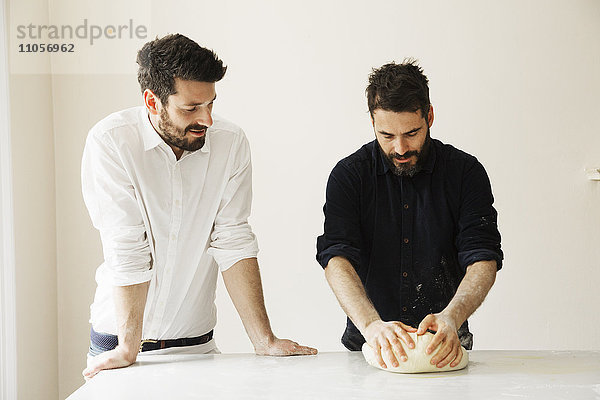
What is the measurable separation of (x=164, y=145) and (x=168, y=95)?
132 millimetres

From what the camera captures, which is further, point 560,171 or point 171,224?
point 560,171

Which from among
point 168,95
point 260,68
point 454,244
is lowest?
point 454,244

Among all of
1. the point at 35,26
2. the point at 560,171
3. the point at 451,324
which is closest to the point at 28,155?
the point at 35,26

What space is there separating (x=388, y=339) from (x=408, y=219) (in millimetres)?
419

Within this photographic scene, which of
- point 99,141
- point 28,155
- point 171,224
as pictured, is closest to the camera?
point 99,141

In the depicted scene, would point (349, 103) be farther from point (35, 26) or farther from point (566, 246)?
point (35, 26)

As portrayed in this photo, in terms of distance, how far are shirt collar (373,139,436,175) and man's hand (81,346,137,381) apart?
793 millimetres

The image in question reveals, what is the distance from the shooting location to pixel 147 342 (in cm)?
183

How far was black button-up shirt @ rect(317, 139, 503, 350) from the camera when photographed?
179 centimetres

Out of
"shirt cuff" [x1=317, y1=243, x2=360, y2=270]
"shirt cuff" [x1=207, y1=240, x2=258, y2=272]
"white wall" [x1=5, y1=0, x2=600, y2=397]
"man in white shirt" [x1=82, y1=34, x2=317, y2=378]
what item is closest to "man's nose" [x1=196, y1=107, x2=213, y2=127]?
"man in white shirt" [x1=82, y1=34, x2=317, y2=378]

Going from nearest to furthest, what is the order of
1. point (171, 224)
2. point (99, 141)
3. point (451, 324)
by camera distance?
point (451, 324) → point (99, 141) → point (171, 224)

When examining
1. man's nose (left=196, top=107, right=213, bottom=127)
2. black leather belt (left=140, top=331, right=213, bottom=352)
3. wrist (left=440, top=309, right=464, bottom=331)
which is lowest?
black leather belt (left=140, top=331, right=213, bottom=352)

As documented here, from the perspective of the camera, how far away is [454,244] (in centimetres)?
182

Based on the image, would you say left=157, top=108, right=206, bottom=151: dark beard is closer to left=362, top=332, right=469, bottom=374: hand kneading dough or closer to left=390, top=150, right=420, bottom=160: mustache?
left=390, top=150, right=420, bottom=160: mustache
